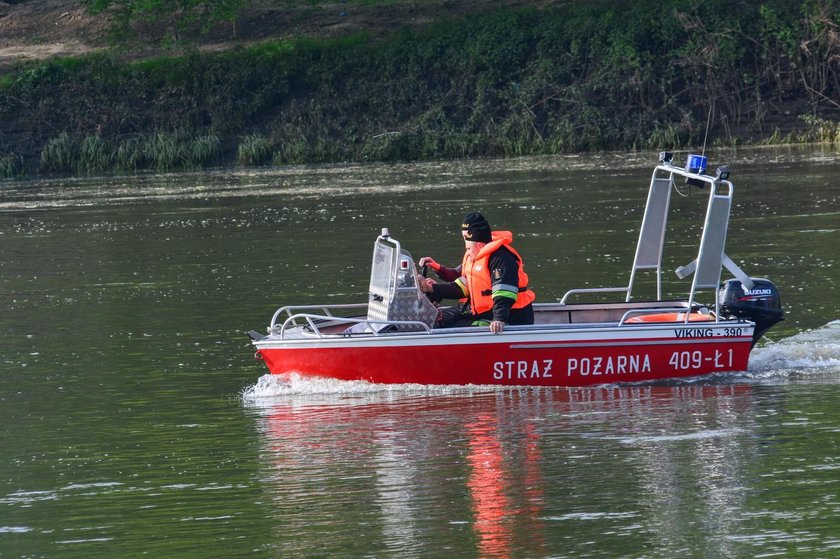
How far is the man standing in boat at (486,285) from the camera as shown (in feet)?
43.8

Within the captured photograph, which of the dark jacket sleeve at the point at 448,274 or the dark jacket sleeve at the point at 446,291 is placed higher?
the dark jacket sleeve at the point at 448,274

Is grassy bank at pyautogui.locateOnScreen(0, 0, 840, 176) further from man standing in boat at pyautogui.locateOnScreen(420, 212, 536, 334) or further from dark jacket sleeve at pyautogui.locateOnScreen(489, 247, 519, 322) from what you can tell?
dark jacket sleeve at pyautogui.locateOnScreen(489, 247, 519, 322)

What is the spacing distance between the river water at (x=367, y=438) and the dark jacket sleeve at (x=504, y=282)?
722mm

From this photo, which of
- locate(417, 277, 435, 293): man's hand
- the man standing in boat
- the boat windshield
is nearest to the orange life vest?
the man standing in boat

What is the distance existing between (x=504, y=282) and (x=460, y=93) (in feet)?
122

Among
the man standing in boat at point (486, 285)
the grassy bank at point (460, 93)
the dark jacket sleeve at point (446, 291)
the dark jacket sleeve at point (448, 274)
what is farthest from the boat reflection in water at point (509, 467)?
the grassy bank at point (460, 93)

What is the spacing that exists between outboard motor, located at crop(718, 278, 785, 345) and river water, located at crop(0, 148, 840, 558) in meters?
0.47

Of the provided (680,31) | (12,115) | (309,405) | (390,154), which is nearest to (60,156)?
(12,115)

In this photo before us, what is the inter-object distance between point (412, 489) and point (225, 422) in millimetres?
2838

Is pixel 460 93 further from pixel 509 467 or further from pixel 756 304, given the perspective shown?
pixel 509 467

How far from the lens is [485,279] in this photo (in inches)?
534

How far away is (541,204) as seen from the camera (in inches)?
1195

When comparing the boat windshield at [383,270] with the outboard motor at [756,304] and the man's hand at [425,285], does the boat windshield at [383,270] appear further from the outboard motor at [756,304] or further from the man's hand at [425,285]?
the outboard motor at [756,304]

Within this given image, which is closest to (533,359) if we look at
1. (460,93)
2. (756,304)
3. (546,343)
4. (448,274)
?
(546,343)
